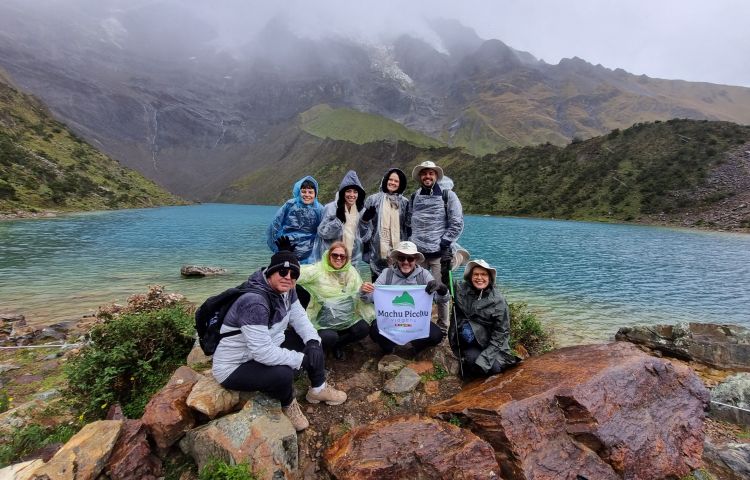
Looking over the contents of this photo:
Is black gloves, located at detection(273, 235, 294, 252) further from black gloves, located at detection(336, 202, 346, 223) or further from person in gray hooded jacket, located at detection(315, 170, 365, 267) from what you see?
black gloves, located at detection(336, 202, 346, 223)

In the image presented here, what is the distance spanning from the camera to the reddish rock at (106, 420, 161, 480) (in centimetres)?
415

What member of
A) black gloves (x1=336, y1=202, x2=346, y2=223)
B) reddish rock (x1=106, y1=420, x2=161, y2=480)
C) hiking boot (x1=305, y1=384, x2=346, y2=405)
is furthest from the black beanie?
black gloves (x1=336, y1=202, x2=346, y2=223)

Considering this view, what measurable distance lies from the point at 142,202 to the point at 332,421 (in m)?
117

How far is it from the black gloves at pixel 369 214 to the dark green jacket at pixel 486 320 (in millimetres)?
2347

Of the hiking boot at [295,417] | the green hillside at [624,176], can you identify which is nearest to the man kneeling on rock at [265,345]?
the hiking boot at [295,417]

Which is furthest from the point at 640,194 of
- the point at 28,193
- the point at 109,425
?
the point at 28,193

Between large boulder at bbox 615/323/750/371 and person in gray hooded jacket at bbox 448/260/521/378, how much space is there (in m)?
6.96

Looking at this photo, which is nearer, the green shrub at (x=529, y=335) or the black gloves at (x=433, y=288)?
the black gloves at (x=433, y=288)

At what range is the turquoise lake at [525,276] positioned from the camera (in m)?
14.6

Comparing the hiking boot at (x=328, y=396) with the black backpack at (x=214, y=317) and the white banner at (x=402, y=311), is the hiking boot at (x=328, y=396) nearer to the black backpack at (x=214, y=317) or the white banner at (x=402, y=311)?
the white banner at (x=402, y=311)

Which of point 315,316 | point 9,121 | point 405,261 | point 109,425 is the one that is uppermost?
point 9,121

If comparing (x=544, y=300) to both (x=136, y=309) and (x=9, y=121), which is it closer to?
(x=136, y=309)

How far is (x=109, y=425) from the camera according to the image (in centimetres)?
442

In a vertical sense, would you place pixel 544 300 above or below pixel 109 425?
below
